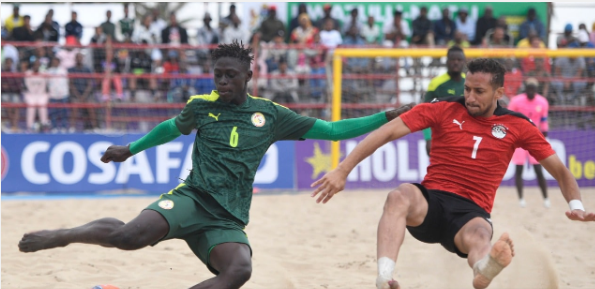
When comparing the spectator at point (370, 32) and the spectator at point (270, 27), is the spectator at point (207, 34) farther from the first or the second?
the spectator at point (370, 32)

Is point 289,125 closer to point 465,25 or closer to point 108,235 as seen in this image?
point 108,235

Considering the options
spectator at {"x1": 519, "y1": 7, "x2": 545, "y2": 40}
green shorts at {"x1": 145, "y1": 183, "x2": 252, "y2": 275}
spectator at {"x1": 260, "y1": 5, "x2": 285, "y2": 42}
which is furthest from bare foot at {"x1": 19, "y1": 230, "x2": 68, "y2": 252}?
spectator at {"x1": 519, "y1": 7, "x2": 545, "y2": 40}

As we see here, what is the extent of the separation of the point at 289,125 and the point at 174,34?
1025 cm

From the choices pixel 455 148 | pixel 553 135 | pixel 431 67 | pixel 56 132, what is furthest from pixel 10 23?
pixel 455 148

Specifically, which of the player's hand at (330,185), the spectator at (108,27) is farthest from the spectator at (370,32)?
the player's hand at (330,185)

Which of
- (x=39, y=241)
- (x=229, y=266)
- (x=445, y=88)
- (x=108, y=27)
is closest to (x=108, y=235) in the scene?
(x=39, y=241)

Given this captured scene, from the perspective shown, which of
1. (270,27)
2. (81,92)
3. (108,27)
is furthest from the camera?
(270,27)

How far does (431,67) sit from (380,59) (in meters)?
1.05

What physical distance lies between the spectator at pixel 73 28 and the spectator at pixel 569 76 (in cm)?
966

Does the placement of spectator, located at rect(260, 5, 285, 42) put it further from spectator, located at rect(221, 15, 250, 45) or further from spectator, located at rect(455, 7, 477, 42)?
spectator, located at rect(455, 7, 477, 42)

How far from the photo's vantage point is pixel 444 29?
49.9 feet

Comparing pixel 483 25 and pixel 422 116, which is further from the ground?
pixel 483 25

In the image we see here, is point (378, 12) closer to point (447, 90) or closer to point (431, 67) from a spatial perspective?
point (431, 67)

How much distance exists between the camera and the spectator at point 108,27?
1420 cm
